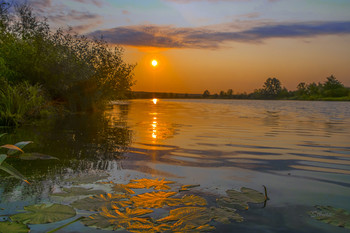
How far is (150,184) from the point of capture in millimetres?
4723

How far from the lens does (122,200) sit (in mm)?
3889

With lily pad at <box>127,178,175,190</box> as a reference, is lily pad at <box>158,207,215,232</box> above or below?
above

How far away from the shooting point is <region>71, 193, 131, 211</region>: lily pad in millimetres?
3672

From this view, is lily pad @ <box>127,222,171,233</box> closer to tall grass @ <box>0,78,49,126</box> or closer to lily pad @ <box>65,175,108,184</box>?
lily pad @ <box>65,175,108,184</box>

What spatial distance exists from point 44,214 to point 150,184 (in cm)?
173

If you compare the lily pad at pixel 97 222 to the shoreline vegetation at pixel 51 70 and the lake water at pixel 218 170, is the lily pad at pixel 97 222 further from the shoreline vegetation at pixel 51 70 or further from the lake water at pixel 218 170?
the shoreline vegetation at pixel 51 70

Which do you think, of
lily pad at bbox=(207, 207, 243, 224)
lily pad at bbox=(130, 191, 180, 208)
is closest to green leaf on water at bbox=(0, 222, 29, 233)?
lily pad at bbox=(130, 191, 180, 208)

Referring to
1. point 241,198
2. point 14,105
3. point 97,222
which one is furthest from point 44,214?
point 14,105

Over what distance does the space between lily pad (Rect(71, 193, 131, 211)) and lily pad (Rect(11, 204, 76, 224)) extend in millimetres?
160

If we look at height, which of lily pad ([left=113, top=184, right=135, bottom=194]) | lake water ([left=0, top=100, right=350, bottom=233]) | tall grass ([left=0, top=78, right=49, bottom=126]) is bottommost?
lake water ([left=0, top=100, right=350, bottom=233])

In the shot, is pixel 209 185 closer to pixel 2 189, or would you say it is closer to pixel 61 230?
pixel 61 230

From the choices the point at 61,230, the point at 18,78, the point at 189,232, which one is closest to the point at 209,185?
the point at 189,232

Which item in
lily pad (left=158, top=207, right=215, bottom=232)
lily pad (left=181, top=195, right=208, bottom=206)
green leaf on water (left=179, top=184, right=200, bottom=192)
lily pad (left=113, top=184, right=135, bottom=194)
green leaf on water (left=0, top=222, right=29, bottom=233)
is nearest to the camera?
green leaf on water (left=0, top=222, right=29, bottom=233)

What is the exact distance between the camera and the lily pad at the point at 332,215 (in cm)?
336
